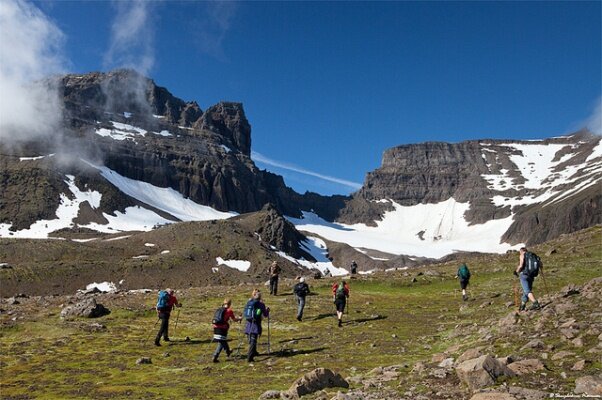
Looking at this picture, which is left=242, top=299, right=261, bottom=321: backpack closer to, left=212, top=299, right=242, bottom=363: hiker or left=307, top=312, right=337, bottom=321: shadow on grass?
left=212, top=299, right=242, bottom=363: hiker

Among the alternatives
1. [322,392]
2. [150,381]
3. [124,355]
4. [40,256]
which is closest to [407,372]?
[322,392]

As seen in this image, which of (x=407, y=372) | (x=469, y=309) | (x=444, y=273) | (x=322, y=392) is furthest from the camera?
(x=444, y=273)

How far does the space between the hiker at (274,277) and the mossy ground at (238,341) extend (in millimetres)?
1235

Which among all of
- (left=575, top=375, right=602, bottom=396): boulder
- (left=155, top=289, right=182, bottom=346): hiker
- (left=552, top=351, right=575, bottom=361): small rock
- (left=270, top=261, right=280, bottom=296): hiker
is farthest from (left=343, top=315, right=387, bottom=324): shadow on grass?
(left=575, top=375, right=602, bottom=396): boulder

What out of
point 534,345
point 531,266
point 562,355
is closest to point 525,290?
point 531,266

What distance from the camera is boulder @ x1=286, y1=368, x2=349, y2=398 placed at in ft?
40.8

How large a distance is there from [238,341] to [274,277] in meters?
14.8

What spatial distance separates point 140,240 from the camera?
168625mm

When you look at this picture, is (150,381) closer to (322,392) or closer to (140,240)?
(322,392)

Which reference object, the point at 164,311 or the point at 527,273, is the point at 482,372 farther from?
the point at 164,311

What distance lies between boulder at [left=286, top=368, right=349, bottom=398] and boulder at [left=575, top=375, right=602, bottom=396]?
19.0 ft

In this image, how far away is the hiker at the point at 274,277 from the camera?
38.2 metres

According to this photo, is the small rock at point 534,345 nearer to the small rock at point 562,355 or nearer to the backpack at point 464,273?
the small rock at point 562,355

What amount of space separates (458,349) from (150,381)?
10.3 m
